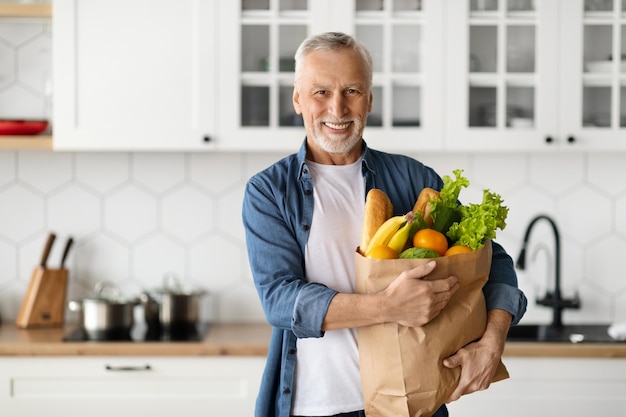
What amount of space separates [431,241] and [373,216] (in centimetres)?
12

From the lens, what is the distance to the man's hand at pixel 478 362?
1640 mm

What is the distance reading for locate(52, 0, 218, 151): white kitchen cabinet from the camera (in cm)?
299

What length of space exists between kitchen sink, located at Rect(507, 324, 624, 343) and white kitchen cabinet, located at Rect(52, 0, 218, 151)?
135 centimetres

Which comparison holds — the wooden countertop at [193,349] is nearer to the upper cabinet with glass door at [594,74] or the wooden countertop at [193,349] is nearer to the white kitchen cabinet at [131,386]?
the white kitchen cabinet at [131,386]

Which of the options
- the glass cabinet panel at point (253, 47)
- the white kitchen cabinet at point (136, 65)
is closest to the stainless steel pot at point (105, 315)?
the white kitchen cabinet at point (136, 65)

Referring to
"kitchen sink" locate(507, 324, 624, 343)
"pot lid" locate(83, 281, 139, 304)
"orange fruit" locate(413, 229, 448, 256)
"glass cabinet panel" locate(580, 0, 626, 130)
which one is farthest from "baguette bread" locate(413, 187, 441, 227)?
"pot lid" locate(83, 281, 139, 304)

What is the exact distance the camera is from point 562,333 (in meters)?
3.08

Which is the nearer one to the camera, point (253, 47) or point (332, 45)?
point (332, 45)

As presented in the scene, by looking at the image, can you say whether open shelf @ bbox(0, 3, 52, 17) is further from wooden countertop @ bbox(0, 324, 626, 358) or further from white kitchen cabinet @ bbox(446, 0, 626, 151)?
white kitchen cabinet @ bbox(446, 0, 626, 151)

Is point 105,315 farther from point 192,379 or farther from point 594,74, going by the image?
point 594,74

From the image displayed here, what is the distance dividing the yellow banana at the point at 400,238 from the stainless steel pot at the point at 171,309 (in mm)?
1675

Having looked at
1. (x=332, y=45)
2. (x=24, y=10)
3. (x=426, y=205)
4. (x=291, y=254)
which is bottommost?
(x=291, y=254)

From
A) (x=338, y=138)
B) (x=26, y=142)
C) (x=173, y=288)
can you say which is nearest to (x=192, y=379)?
(x=173, y=288)

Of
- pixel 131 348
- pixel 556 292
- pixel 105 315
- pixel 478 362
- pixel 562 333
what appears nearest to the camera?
pixel 478 362
